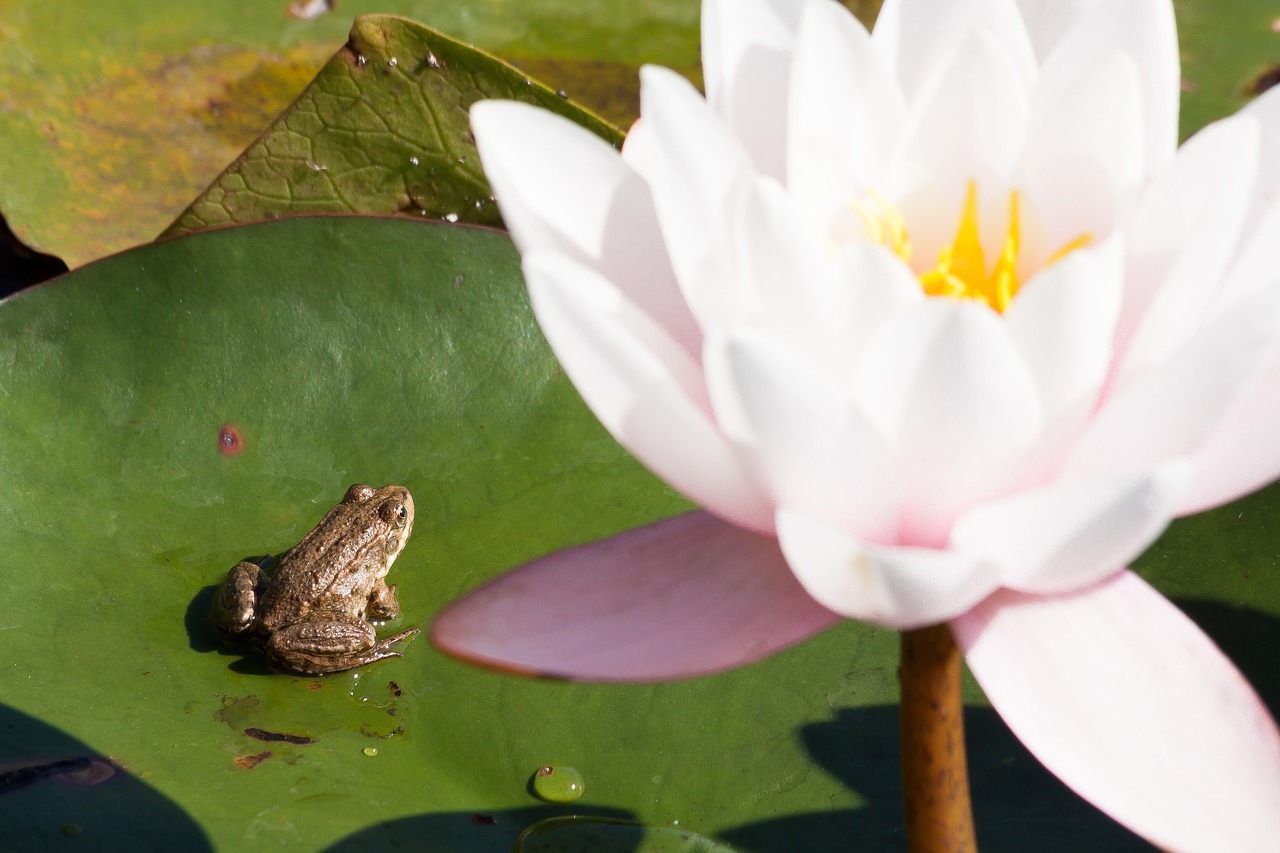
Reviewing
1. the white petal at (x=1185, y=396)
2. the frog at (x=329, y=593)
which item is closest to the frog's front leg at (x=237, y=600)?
the frog at (x=329, y=593)

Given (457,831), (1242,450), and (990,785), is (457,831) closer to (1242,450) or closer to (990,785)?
(990,785)

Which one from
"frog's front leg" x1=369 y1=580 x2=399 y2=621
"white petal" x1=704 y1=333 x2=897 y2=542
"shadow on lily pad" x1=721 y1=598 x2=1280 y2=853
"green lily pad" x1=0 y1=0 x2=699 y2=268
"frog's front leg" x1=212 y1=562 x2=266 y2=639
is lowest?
"frog's front leg" x1=369 y1=580 x2=399 y2=621

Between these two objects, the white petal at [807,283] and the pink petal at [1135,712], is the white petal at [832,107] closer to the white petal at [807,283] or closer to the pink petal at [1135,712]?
the white petal at [807,283]

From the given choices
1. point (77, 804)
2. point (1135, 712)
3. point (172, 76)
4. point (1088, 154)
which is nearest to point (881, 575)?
point (1135, 712)

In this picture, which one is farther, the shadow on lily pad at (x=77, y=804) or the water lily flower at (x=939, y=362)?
the shadow on lily pad at (x=77, y=804)

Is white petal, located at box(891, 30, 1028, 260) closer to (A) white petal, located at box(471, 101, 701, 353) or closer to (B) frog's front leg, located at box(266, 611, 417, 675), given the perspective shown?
(A) white petal, located at box(471, 101, 701, 353)

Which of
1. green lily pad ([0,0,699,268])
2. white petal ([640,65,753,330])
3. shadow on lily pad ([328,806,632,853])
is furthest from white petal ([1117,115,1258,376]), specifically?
green lily pad ([0,0,699,268])
